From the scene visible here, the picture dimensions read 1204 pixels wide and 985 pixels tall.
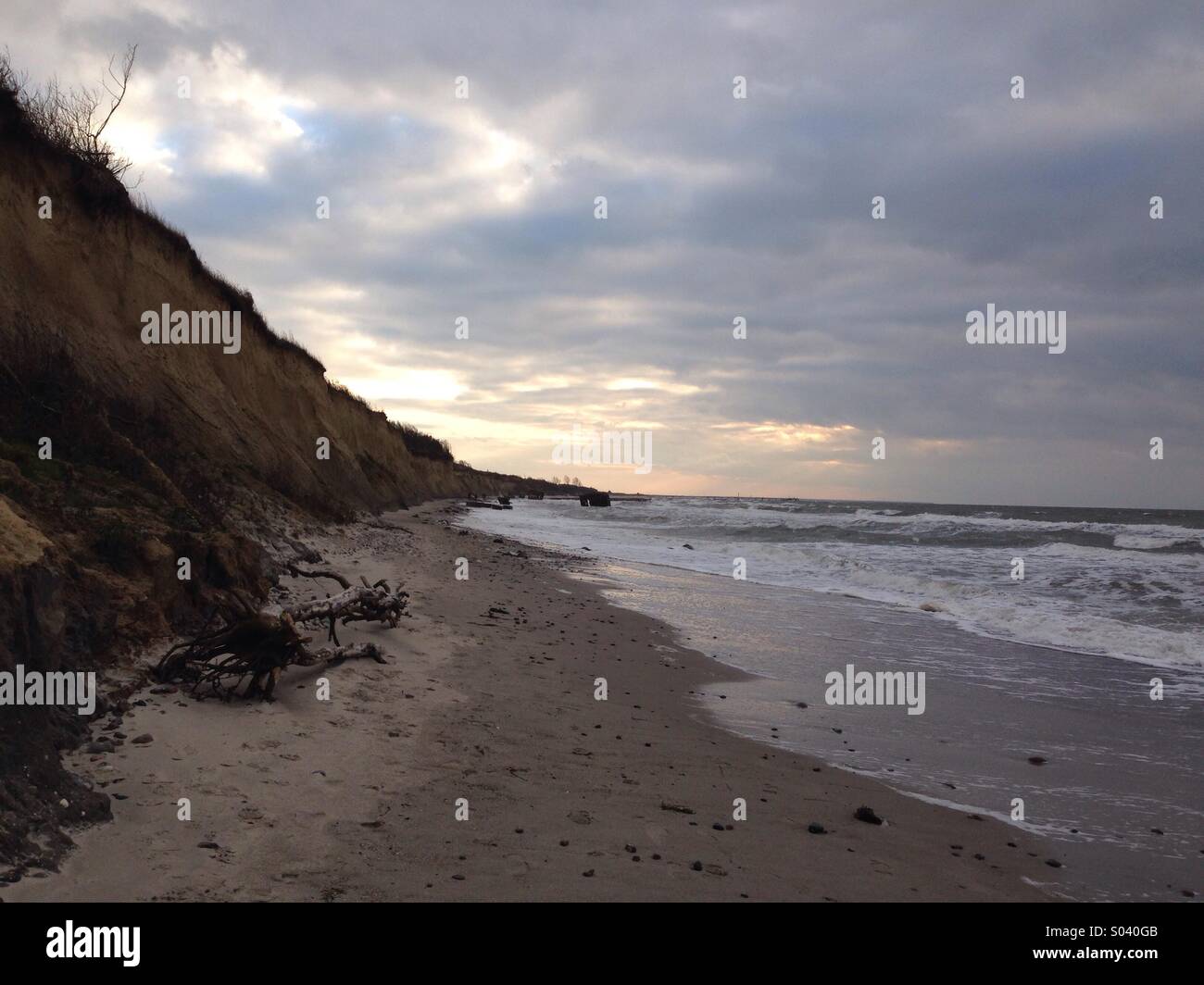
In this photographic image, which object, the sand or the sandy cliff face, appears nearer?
the sand

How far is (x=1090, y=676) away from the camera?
950 cm

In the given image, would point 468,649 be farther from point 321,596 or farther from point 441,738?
point 441,738

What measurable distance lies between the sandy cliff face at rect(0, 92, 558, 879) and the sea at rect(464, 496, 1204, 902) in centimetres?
515

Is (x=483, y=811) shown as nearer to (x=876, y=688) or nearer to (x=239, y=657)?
(x=239, y=657)

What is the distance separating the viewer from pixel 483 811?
14.6 ft

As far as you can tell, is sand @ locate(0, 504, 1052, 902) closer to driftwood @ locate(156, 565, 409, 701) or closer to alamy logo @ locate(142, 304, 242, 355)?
driftwood @ locate(156, 565, 409, 701)

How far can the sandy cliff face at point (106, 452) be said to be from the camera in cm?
Answer: 406
